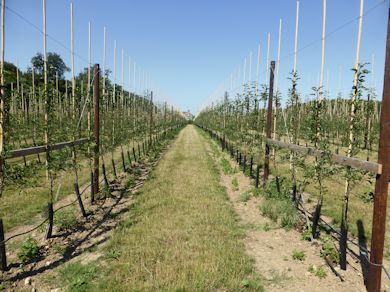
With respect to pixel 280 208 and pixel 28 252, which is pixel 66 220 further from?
pixel 280 208

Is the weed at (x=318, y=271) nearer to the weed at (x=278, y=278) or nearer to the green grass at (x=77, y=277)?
the weed at (x=278, y=278)

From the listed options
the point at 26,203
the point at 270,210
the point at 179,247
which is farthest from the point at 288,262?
the point at 26,203

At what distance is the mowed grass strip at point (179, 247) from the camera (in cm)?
Answer: 419

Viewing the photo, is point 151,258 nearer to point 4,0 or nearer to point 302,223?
point 302,223

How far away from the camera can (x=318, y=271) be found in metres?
4.58

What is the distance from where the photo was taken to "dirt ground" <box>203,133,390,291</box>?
4.28m

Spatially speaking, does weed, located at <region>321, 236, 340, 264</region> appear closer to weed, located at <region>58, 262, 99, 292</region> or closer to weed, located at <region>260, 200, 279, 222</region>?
weed, located at <region>260, 200, 279, 222</region>

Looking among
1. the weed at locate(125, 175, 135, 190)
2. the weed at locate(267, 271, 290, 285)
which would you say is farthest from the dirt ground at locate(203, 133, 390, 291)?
the weed at locate(125, 175, 135, 190)

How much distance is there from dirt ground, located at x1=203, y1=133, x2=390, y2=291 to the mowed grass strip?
10.1 inches

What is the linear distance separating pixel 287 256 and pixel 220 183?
6.04 meters

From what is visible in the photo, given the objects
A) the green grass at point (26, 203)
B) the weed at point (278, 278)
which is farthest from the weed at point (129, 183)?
the weed at point (278, 278)

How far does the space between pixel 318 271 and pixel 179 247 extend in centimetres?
232

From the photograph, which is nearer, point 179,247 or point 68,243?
point 179,247

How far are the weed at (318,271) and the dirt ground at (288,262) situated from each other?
0.15 feet
